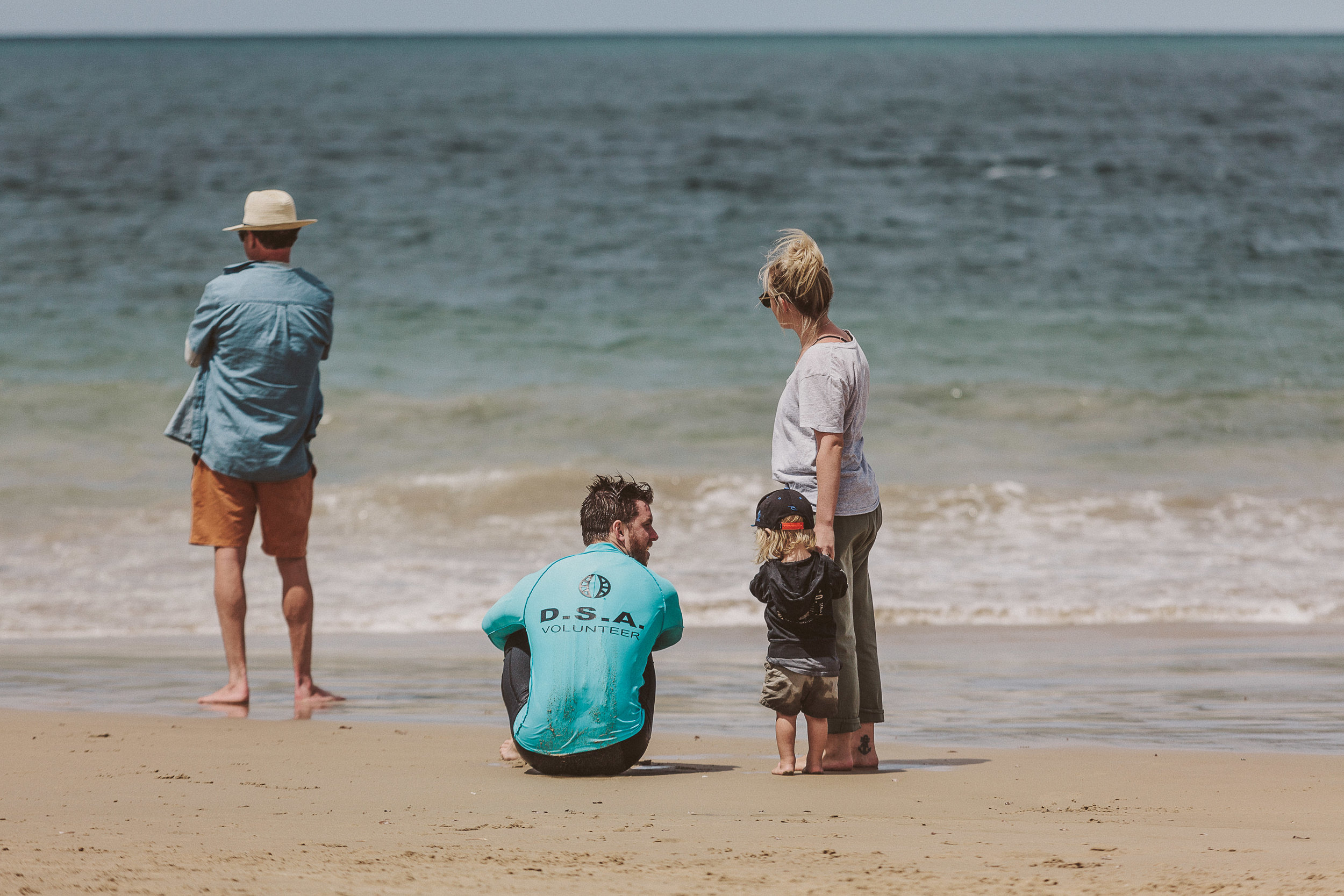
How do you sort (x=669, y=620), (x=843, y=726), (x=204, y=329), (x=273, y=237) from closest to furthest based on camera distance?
1. (x=669, y=620)
2. (x=843, y=726)
3. (x=204, y=329)
4. (x=273, y=237)

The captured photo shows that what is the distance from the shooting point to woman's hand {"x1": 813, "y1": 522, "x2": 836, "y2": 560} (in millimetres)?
3779

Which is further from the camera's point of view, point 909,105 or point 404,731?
point 909,105

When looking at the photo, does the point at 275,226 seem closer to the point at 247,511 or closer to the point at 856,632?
the point at 247,511

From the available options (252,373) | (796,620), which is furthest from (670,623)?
(252,373)

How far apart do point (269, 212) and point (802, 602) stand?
2.44 meters

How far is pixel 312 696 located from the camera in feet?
16.6

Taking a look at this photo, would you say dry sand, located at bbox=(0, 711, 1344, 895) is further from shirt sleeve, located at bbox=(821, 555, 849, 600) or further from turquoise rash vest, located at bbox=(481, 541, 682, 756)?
shirt sleeve, located at bbox=(821, 555, 849, 600)

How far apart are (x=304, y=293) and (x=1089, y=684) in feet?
10.8

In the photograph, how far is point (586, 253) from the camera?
20672mm

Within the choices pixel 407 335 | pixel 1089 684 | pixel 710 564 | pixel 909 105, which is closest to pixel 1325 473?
pixel 710 564

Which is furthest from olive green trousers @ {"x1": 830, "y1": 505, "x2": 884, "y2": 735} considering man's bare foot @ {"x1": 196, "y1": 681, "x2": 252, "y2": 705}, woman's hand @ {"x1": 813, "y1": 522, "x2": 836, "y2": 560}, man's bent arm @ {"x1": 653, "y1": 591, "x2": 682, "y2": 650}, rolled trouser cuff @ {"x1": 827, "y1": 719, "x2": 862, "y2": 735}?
man's bare foot @ {"x1": 196, "y1": 681, "x2": 252, "y2": 705}

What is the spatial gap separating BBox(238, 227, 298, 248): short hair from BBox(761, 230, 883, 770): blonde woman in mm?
1929

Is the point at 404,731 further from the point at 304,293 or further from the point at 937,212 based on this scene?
the point at 937,212

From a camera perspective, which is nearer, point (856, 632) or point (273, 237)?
point (856, 632)
